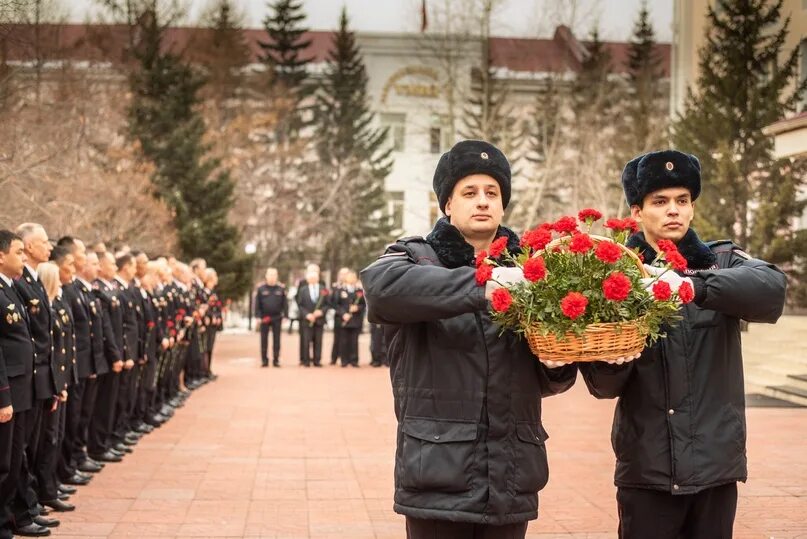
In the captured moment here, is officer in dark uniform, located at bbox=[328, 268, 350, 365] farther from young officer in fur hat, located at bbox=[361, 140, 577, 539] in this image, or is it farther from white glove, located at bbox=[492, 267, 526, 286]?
white glove, located at bbox=[492, 267, 526, 286]

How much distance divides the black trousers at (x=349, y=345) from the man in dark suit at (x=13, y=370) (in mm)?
18396

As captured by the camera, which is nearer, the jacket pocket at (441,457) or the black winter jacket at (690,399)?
the jacket pocket at (441,457)

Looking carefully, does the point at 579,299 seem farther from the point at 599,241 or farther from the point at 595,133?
the point at 595,133

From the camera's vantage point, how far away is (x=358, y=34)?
2226 inches

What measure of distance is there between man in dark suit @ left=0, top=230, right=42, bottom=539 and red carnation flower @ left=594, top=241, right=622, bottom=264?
205 inches

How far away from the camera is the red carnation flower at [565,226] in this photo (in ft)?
12.3

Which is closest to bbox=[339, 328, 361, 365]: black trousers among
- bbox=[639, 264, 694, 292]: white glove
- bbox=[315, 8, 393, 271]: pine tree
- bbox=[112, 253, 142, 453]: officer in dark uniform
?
bbox=[112, 253, 142, 453]: officer in dark uniform

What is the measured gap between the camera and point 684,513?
14.0ft

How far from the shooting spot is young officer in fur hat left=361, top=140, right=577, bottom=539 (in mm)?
3641

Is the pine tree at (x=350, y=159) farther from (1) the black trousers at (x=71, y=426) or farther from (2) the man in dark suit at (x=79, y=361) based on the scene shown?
(1) the black trousers at (x=71, y=426)

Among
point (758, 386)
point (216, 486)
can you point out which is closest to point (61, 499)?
point (216, 486)

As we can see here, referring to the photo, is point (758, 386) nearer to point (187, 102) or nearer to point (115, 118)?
point (115, 118)

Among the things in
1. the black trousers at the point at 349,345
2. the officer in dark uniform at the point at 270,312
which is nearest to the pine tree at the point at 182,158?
the officer in dark uniform at the point at 270,312

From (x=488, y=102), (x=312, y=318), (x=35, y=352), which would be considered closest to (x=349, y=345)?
(x=312, y=318)
